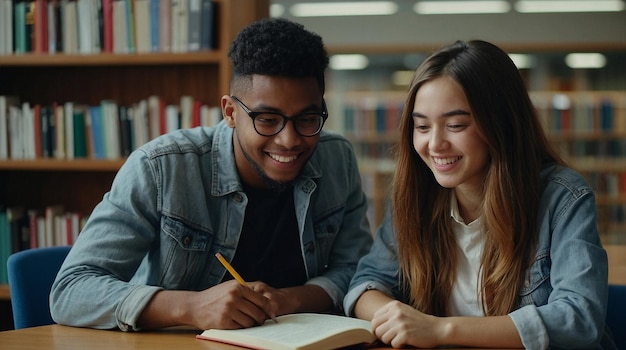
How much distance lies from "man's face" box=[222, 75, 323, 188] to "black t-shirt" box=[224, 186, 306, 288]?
68 mm

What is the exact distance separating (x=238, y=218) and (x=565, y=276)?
0.74 meters

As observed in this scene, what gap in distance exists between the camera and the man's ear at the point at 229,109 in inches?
75.3

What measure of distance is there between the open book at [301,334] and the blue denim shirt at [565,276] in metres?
0.21

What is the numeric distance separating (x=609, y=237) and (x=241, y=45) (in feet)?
20.2

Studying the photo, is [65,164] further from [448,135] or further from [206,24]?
[448,135]

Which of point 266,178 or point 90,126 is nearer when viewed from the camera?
point 266,178

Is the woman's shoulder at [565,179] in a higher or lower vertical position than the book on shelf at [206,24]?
lower

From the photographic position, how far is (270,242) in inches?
77.4

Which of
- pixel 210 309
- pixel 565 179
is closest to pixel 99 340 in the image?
pixel 210 309

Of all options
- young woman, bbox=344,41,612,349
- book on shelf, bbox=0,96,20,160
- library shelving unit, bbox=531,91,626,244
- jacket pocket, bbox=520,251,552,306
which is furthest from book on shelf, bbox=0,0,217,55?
library shelving unit, bbox=531,91,626,244

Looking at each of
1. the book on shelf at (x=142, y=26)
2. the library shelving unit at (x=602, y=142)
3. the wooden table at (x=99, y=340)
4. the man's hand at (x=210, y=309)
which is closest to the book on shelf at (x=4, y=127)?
the book on shelf at (x=142, y=26)

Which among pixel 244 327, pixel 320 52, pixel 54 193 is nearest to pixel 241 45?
pixel 320 52

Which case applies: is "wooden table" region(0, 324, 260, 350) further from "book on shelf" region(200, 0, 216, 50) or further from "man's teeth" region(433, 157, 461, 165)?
"book on shelf" region(200, 0, 216, 50)

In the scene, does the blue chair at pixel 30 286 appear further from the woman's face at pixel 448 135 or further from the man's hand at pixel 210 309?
the woman's face at pixel 448 135
